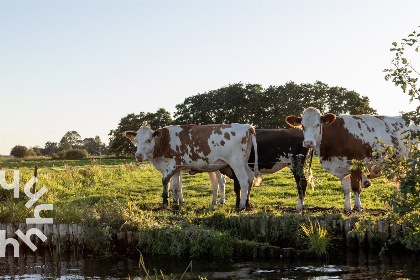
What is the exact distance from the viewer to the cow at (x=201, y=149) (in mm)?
15109

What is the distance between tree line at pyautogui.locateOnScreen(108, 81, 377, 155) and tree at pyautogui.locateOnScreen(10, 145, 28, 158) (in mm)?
13712

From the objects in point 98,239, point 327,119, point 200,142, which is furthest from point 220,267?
point 200,142

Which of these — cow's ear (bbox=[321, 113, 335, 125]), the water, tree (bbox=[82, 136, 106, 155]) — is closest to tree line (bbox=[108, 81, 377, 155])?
cow's ear (bbox=[321, 113, 335, 125])

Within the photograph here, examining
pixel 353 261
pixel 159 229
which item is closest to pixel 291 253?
pixel 353 261

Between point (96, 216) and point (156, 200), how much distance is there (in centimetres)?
526

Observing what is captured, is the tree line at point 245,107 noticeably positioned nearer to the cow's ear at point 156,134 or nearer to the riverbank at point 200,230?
the cow's ear at point 156,134

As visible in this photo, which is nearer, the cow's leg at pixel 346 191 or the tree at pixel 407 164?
the tree at pixel 407 164

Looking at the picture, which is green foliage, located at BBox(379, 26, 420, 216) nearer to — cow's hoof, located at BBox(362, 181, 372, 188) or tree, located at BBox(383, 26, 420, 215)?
tree, located at BBox(383, 26, 420, 215)

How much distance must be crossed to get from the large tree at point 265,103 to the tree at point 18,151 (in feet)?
73.7

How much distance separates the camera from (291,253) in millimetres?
11203

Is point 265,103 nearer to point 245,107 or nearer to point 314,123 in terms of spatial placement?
point 245,107

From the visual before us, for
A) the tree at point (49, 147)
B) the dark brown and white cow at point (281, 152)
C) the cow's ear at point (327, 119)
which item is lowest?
the dark brown and white cow at point (281, 152)

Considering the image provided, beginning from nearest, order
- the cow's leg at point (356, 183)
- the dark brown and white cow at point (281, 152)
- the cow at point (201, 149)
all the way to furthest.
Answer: the cow's leg at point (356, 183) → the dark brown and white cow at point (281, 152) → the cow at point (201, 149)

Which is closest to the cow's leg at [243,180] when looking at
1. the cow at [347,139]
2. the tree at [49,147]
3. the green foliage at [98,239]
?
the cow at [347,139]
